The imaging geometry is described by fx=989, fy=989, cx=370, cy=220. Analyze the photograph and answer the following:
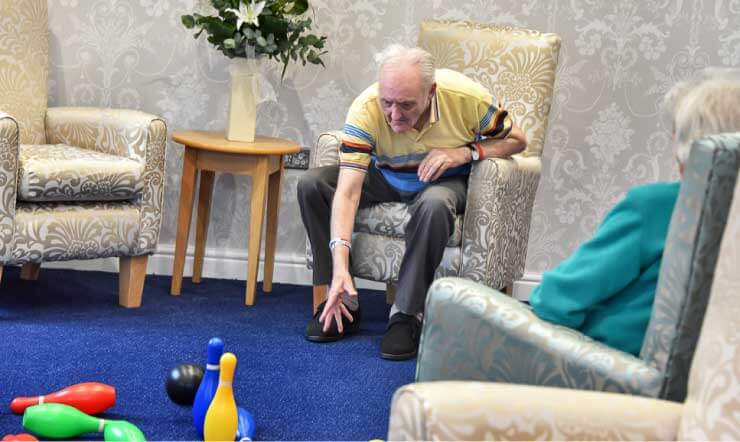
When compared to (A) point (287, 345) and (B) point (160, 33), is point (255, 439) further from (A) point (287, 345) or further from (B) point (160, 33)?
(B) point (160, 33)

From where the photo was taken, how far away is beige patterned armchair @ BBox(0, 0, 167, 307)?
2963 millimetres

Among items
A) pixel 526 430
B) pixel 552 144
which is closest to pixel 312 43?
pixel 552 144

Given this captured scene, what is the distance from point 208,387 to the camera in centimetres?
205

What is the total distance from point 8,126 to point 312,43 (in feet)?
3.54

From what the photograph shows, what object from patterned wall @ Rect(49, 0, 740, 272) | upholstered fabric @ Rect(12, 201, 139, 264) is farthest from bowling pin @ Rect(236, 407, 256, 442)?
patterned wall @ Rect(49, 0, 740, 272)

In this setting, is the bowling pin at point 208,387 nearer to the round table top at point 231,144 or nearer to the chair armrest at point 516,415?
the chair armrest at point 516,415

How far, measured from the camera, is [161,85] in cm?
379

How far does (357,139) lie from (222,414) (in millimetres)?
1224

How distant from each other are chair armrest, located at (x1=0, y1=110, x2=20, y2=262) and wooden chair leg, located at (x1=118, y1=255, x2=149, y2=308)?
409 millimetres

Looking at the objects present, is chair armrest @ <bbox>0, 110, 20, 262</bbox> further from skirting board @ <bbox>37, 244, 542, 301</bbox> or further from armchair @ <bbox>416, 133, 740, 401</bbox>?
armchair @ <bbox>416, 133, 740, 401</bbox>

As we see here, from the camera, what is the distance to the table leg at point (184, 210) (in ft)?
11.2

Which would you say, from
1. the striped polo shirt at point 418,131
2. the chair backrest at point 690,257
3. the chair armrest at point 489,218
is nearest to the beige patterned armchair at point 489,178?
the chair armrest at point 489,218

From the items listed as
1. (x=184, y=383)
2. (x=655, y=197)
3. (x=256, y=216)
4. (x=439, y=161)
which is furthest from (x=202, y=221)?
(x=655, y=197)

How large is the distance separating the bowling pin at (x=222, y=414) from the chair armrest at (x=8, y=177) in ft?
4.20
